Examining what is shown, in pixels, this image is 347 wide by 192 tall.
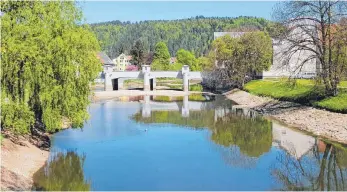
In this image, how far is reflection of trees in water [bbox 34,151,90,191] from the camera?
18.4m

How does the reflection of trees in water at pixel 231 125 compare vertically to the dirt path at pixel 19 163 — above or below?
below

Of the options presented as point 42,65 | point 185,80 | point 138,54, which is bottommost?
point 185,80

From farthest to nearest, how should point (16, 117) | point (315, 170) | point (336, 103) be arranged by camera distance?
point (336, 103) → point (16, 117) → point (315, 170)

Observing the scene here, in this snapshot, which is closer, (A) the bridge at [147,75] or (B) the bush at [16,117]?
(B) the bush at [16,117]

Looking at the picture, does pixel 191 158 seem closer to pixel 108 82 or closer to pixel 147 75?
pixel 147 75

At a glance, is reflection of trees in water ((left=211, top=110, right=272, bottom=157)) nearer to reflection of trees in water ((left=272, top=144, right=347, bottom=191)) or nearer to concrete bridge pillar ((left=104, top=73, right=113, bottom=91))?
reflection of trees in water ((left=272, top=144, right=347, bottom=191))

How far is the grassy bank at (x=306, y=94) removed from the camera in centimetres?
3650

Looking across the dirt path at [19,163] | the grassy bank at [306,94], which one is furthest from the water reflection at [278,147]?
the dirt path at [19,163]

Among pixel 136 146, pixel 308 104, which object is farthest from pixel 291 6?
pixel 136 146

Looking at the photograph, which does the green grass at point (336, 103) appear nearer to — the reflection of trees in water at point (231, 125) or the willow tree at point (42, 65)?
the reflection of trees in water at point (231, 125)

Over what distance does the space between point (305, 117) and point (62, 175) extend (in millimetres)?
24010

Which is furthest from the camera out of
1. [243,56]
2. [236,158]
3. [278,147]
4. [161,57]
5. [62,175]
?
[161,57]

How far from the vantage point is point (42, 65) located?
73.7 ft

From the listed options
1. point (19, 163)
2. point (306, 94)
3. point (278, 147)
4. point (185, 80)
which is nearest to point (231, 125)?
point (278, 147)
